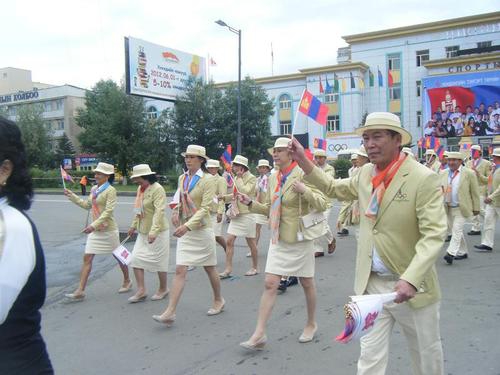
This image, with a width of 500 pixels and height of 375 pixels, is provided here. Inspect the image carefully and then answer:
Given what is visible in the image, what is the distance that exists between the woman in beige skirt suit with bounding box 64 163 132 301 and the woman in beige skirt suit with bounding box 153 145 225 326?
1.36 meters

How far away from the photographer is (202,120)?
32906 mm

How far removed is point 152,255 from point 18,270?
4833mm

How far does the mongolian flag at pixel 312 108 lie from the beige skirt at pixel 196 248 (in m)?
2.20

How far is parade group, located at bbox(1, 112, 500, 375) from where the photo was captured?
9.63 ft

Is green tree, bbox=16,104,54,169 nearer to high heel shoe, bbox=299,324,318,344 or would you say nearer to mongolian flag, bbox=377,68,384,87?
mongolian flag, bbox=377,68,384,87

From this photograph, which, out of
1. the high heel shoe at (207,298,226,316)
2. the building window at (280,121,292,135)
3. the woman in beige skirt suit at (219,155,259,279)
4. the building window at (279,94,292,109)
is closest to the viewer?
the high heel shoe at (207,298,226,316)

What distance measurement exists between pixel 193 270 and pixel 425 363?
226 inches

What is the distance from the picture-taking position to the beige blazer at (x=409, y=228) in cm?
280

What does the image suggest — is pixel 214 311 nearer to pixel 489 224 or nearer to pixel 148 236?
pixel 148 236

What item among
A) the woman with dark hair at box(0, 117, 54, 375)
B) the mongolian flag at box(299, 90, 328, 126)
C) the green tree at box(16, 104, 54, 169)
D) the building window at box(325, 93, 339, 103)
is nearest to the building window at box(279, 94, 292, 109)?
the building window at box(325, 93, 339, 103)

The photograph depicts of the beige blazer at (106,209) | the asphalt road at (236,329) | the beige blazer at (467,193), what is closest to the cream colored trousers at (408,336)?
the asphalt road at (236,329)

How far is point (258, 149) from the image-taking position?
33250mm

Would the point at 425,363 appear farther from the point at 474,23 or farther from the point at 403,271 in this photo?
the point at 474,23

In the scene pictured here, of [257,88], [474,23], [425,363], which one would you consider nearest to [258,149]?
[257,88]
